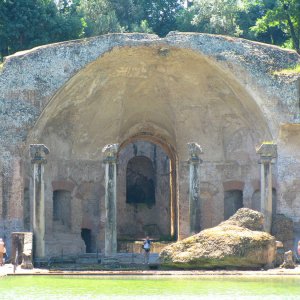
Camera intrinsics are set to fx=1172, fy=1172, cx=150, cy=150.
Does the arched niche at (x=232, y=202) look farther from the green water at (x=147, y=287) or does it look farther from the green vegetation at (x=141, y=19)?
the green water at (x=147, y=287)

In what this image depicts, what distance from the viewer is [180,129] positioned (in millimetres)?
45406

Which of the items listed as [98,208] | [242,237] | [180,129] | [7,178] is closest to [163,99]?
[180,129]

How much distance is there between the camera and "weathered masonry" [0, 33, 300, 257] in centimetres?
4053

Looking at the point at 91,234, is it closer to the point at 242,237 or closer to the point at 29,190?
the point at 29,190

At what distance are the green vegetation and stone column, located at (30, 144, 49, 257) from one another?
14900mm

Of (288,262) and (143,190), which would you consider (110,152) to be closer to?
(288,262)

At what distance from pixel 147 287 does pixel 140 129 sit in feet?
56.2

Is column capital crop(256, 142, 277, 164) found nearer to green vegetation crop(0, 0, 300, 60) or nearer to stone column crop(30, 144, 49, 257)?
stone column crop(30, 144, 49, 257)

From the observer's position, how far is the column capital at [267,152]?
39.9m

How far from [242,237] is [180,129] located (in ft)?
36.5

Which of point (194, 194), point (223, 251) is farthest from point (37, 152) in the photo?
point (223, 251)

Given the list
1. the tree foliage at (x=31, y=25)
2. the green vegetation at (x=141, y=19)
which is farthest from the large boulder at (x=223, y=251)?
the tree foliage at (x=31, y=25)

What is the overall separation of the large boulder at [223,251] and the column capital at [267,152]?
4.76 metres

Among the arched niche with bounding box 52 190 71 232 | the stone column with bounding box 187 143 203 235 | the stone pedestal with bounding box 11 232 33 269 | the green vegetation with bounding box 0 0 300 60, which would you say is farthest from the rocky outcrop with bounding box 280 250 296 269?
the green vegetation with bounding box 0 0 300 60
